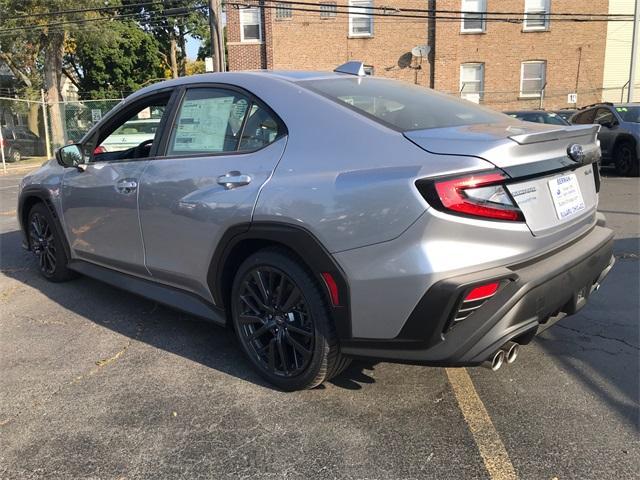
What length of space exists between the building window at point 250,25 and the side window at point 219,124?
73.8 ft

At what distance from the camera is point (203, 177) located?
3223 millimetres

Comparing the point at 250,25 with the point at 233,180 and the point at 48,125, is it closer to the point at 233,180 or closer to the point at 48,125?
the point at 48,125

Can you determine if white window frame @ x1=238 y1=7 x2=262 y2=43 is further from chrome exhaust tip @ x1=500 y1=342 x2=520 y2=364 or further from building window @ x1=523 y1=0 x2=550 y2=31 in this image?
chrome exhaust tip @ x1=500 y1=342 x2=520 y2=364

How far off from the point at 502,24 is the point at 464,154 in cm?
2440

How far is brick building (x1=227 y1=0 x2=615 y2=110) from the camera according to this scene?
78.4 ft

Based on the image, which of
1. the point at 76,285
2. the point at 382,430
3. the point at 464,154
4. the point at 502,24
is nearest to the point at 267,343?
the point at 382,430

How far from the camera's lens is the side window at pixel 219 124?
123 inches

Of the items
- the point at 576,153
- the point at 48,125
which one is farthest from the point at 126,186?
the point at 48,125

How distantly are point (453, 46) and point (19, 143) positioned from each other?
60.0 ft

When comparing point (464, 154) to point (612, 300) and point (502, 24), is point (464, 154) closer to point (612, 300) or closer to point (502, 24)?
point (612, 300)

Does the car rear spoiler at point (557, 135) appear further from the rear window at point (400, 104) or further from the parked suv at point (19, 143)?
the parked suv at point (19, 143)

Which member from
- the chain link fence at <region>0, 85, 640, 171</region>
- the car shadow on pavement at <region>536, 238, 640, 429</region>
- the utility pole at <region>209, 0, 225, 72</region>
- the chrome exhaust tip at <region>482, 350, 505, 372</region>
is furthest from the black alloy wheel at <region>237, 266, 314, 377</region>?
the chain link fence at <region>0, 85, 640, 171</region>

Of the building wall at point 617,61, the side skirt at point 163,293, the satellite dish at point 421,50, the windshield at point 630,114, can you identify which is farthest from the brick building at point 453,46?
the side skirt at point 163,293

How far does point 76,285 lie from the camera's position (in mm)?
5152
